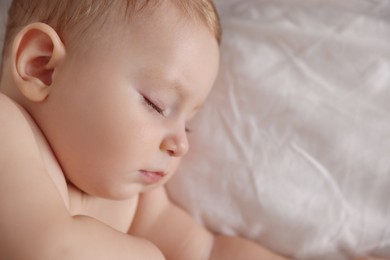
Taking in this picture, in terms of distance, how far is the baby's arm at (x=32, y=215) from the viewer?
767 mm

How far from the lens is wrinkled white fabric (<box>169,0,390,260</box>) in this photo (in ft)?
3.38

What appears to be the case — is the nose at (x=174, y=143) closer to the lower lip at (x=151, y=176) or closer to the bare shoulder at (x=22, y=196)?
the lower lip at (x=151, y=176)

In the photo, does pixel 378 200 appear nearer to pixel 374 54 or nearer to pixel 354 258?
pixel 354 258

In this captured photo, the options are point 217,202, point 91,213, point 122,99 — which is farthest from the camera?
point 217,202

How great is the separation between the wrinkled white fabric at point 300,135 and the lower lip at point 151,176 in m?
0.15

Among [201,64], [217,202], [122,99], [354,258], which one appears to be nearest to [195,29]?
[201,64]

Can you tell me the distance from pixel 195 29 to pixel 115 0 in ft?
0.44

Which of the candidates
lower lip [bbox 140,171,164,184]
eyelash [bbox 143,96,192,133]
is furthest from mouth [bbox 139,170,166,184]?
eyelash [bbox 143,96,192,133]

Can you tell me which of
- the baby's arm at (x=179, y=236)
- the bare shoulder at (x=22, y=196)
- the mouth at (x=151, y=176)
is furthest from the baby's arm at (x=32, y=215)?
the baby's arm at (x=179, y=236)

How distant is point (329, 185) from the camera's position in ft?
3.42

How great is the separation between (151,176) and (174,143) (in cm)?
7

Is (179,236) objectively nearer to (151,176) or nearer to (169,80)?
(151,176)

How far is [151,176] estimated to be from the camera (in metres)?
0.96

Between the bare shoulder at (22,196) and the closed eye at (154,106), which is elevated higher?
the closed eye at (154,106)
